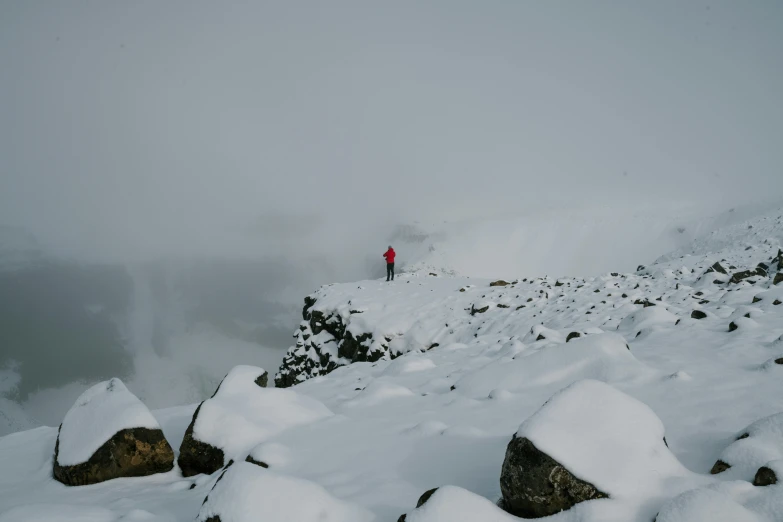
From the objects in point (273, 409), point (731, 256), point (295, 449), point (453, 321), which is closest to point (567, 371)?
point (295, 449)

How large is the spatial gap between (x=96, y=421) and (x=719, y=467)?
6.85 m

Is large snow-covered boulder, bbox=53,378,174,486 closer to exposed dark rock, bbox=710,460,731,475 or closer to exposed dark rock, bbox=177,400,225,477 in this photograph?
exposed dark rock, bbox=177,400,225,477

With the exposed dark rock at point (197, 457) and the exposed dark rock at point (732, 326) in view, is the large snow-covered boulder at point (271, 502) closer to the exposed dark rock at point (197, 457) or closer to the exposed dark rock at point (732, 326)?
the exposed dark rock at point (197, 457)

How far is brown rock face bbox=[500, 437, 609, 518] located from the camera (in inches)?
102

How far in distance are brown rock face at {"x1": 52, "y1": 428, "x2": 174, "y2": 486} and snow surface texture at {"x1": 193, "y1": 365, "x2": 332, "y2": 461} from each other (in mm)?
622

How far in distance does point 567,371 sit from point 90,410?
263 inches

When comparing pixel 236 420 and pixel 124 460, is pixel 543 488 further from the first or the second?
pixel 124 460

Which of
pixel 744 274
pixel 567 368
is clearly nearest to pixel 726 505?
pixel 567 368

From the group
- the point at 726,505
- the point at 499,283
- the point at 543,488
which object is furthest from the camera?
the point at 499,283

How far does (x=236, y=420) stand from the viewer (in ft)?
16.4

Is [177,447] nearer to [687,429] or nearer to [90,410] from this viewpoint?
[90,410]

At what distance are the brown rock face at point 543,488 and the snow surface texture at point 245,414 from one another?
3.25m

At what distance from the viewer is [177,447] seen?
571 cm

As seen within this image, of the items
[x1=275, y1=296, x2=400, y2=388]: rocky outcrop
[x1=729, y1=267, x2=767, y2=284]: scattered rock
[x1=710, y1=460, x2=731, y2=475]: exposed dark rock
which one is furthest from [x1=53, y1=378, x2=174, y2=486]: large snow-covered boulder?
[x1=729, y1=267, x2=767, y2=284]: scattered rock
